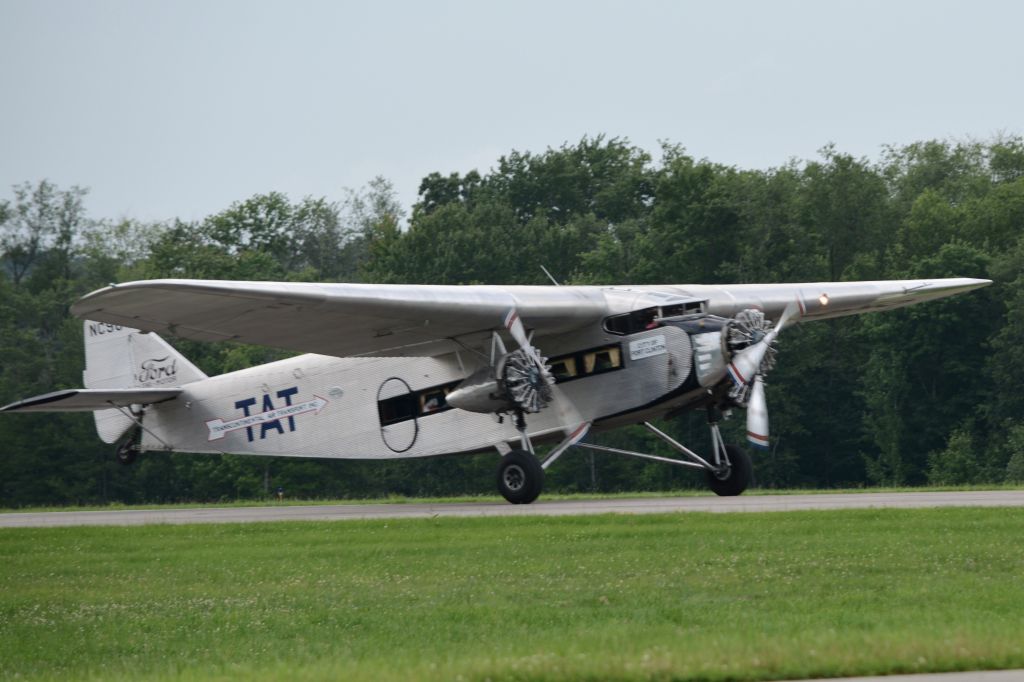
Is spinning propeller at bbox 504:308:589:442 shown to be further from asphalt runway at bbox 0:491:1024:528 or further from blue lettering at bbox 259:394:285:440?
blue lettering at bbox 259:394:285:440

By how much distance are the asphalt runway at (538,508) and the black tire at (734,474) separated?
0.37m

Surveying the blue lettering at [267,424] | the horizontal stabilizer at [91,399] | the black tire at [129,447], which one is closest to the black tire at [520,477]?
the blue lettering at [267,424]

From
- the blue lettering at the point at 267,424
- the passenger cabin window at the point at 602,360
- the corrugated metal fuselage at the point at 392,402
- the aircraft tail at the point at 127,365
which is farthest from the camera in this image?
the aircraft tail at the point at 127,365

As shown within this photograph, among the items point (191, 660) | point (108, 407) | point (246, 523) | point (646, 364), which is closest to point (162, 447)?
point (108, 407)

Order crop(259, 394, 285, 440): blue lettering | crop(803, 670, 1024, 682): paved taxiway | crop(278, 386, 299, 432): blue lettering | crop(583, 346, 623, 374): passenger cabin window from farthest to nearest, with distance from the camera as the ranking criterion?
1. crop(259, 394, 285, 440): blue lettering
2. crop(278, 386, 299, 432): blue lettering
3. crop(583, 346, 623, 374): passenger cabin window
4. crop(803, 670, 1024, 682): paved taxiway

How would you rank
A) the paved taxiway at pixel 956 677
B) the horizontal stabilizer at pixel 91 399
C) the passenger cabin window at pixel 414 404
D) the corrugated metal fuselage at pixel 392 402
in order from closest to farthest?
1. the paved taxiway at pixel 956 677
2. the corrugated metal fuselage at pixel 392 402
3. the horizontal stabilizer at pixel 91 399
4. the passenger cabin window at pixel 414 404

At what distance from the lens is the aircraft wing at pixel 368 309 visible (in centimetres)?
2277

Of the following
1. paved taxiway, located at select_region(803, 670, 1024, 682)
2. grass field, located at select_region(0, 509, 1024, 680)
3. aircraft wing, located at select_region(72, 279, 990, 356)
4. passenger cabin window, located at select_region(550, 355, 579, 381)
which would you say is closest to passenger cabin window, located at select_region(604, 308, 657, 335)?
aircraft wing, located at select_region(72, 279, 990, 356)

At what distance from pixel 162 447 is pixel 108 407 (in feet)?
5.69

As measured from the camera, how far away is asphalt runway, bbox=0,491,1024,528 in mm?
23812

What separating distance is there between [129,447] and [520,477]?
11864 millimetres

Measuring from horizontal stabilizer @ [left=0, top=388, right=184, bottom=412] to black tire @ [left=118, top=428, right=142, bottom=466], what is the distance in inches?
39.7

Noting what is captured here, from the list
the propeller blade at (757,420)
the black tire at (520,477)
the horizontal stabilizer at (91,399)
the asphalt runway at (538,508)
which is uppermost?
the horizontal stabilizer at (91,399)

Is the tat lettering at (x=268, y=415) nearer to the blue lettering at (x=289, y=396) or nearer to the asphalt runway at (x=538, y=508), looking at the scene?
the blue lettering at (x=289, y=396)
